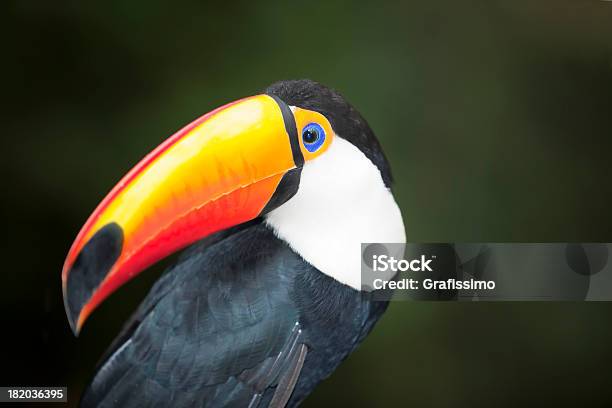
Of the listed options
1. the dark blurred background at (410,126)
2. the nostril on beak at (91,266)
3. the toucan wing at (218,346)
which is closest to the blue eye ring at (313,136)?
the toucan wing at (218,346)

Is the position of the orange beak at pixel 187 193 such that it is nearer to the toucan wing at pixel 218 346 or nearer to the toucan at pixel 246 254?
the toucan at pixel 246 254

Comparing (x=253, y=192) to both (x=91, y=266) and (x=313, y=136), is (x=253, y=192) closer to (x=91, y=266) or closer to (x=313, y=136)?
(x=313, y=136)

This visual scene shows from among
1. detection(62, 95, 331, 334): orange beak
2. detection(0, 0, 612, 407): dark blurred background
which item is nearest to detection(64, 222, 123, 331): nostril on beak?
detection(62, 95, 331, 334): orange beak

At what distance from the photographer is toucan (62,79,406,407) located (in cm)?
137

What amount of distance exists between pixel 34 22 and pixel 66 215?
0.51 metres

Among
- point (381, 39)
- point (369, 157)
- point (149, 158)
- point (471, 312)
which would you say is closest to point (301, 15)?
point (381, 39)

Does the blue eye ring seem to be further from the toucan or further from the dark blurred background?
the dark blurred background

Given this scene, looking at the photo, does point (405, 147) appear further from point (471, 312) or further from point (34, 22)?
point (34, 22)

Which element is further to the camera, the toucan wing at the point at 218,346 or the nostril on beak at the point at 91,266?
the toucan wing at the point at 218,346

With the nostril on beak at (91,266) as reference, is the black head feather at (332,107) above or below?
above

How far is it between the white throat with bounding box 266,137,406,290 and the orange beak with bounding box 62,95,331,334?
0.19 feet

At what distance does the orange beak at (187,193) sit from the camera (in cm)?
133

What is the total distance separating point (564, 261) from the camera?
6.28ft

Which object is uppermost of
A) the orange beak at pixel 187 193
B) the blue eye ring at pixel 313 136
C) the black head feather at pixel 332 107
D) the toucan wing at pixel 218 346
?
the black head feather at pixel 332 107
